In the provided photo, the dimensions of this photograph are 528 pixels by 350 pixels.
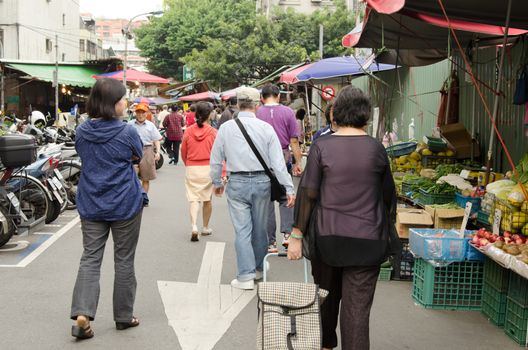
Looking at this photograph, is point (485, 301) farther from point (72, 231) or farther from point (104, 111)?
point (72, 231)

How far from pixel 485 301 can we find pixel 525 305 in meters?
0.94

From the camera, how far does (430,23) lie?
709 centimetres

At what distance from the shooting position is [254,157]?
6918 millimetres

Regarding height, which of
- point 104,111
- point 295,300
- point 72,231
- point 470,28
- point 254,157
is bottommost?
point 72,231

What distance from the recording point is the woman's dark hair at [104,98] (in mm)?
5352

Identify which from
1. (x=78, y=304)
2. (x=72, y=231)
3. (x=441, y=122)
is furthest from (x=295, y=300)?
(x=441, y=122)

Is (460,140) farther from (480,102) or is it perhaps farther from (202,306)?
(202,306)

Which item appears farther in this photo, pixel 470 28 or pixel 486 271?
pixel 470 28

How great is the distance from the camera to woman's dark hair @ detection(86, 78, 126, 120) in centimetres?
535

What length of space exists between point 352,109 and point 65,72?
26411 millimetres

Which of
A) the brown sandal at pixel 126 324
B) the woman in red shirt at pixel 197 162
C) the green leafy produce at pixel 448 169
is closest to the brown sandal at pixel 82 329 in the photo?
the brown sandal at pixel 126 324

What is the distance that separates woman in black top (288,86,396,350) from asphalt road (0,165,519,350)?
1214mm

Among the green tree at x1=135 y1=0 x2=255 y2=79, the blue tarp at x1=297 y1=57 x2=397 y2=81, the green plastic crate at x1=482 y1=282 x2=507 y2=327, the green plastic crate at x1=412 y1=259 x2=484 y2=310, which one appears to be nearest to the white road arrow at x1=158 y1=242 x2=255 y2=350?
the green plastic crate at x1=412 y1=259 x2=484 y2=310

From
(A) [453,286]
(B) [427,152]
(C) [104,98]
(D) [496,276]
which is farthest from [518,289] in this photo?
(B) [427,152]
